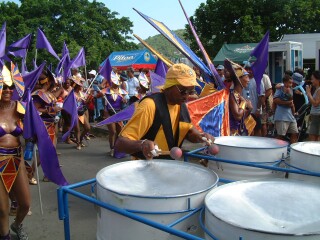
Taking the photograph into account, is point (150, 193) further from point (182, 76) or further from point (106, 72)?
point (106, 72)

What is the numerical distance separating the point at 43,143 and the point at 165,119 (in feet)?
4.90

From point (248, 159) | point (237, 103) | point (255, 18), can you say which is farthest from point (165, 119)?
point (255, 18)

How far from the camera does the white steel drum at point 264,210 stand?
3.93 feet

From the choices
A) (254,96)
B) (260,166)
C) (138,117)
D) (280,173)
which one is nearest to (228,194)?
(260,166)

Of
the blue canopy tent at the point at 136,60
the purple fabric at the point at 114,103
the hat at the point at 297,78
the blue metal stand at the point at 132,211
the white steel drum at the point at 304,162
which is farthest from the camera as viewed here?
the blue canopy tent at the point at 136,60

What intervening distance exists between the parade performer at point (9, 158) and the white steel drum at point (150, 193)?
70.3 inches

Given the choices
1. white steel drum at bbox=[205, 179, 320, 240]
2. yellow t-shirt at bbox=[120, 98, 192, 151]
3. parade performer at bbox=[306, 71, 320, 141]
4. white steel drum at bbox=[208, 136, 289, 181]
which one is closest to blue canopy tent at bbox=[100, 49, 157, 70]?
parade performer at bbox=[306, 71, 320, 141]

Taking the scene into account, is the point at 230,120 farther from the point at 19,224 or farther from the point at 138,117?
the point at 19,224

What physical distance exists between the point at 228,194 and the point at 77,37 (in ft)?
101

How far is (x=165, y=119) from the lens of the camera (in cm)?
234

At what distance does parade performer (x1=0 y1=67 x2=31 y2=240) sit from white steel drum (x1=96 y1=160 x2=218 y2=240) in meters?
1.78

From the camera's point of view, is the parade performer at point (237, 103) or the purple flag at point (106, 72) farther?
the purple flag at point (106, 72)

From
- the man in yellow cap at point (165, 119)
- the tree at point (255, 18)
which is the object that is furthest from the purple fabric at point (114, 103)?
the tree at point (255, 18)

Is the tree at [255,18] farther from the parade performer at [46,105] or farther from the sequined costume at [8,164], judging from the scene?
the sequined costume at [8,164]
